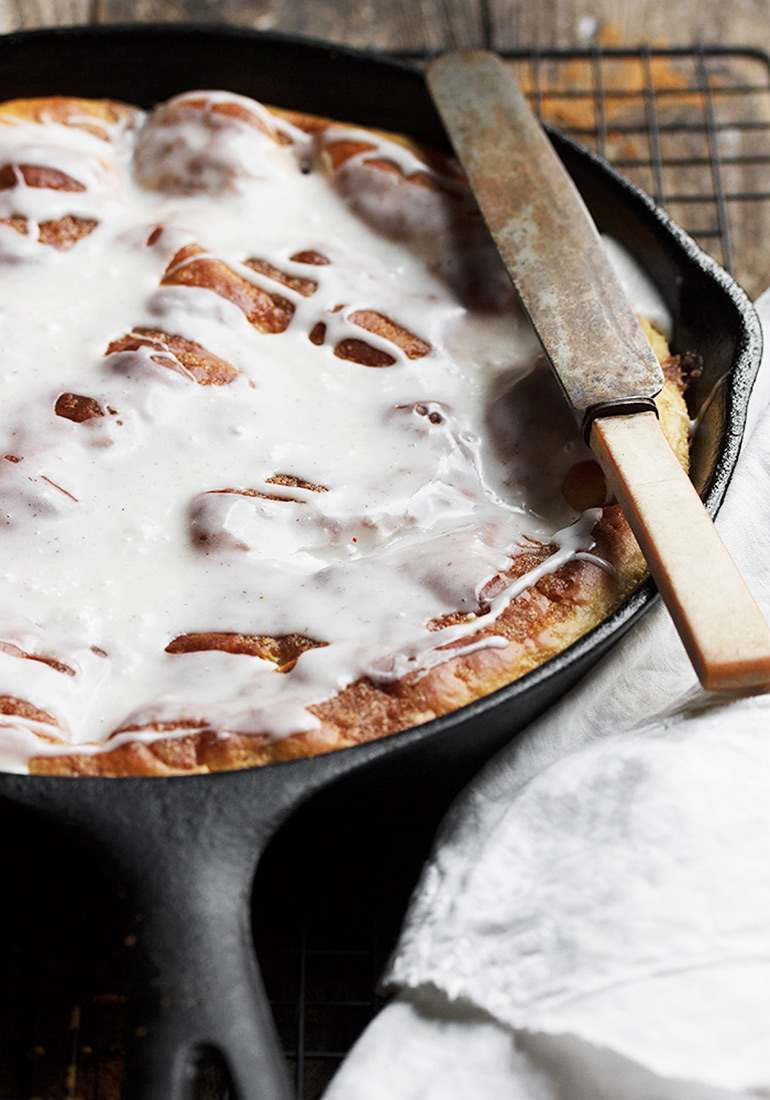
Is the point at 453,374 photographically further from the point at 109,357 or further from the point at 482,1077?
the point at 482,1077

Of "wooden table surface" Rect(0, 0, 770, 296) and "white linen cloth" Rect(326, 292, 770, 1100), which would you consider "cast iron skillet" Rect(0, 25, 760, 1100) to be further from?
"wooden table surface" Rect(0, 0, 770, 296)

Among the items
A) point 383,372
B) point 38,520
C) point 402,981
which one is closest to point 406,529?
point 383,372

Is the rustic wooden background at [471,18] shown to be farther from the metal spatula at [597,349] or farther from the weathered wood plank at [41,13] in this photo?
the metal spatula at [597,349]

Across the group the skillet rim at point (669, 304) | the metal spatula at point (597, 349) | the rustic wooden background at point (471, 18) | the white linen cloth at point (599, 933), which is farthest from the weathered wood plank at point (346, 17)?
the white linen cloth at point (599, 933)

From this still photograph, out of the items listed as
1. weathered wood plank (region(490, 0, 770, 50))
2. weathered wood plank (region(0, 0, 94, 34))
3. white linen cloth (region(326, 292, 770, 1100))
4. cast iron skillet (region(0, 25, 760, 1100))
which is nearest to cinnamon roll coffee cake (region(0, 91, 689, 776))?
cast iron skillet (region(0, 25, 760, 1100))

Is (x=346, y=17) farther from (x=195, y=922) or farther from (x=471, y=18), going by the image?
(x=195, y=922)

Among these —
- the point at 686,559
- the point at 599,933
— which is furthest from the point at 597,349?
the point at 599,933
